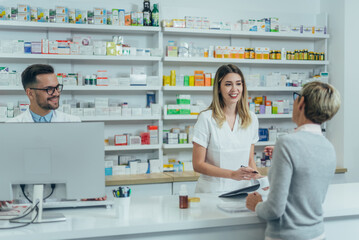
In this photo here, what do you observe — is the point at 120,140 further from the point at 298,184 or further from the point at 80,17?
the point at 298,184

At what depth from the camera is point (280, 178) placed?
5.60ft

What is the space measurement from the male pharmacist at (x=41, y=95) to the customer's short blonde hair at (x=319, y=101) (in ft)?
5.16

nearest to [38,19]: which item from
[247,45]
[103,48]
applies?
[103,48]

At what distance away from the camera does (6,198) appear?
1.94 m

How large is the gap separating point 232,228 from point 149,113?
268 cm

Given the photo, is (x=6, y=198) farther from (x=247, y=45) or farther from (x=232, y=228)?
(x=247, y=45)

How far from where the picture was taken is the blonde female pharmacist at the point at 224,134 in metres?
2.72

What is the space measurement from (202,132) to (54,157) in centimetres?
107

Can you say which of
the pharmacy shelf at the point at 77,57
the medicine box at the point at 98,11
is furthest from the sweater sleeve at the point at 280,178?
the medicine box at the point at 98,11

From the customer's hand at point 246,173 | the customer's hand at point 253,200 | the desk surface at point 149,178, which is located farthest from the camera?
the desk surface at point 149,178

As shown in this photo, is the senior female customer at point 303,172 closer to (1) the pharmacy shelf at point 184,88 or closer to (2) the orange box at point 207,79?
(1) the pharmacy shelf at point 184,88

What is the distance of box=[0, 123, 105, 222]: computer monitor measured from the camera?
1907mm

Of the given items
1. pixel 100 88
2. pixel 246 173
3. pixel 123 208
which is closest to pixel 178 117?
pixel 100 88

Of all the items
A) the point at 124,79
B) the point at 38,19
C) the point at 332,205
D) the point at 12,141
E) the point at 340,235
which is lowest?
the point at 340,235
